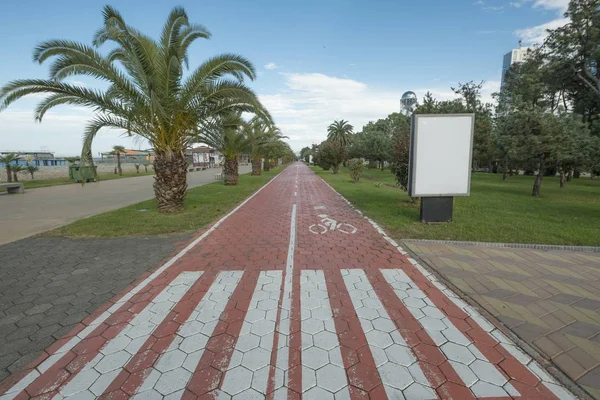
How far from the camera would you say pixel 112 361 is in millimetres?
2553

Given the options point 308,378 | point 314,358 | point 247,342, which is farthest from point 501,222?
point 247,342

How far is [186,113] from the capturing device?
9.30 m

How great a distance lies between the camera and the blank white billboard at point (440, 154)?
738 centimetres

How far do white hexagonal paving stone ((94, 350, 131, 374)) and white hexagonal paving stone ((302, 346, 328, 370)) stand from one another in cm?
168

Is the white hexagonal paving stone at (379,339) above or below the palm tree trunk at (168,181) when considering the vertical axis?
below

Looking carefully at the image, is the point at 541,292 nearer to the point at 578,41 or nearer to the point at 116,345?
the point at 116,345

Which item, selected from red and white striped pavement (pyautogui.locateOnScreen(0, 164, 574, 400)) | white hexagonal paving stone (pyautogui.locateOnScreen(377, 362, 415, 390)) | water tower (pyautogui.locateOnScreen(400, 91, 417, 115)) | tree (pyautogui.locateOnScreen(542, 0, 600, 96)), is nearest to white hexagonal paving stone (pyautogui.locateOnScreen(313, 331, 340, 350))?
red and white striped pavement (pyautogui.locateOnScreen(0, 164, 574, 400))

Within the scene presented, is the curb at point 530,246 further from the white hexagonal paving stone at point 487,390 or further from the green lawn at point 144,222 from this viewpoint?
the green lawn at point 144,222

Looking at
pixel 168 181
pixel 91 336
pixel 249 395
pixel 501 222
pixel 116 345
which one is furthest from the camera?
pixel 168 181

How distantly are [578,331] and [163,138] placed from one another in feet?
34.6

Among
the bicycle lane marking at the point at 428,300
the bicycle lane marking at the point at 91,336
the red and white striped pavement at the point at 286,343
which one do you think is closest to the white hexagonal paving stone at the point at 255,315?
the red and white striped pavement at the point at 286,343

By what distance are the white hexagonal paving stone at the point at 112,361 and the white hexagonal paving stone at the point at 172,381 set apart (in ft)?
1.60

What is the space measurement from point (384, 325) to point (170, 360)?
2240 mm

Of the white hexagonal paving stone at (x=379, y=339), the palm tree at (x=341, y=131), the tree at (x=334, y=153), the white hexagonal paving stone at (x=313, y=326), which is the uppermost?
the palm tree at (x=341, y=131)
